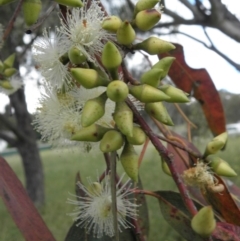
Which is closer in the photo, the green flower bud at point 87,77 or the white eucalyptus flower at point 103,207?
the green flower bud at point 87,77

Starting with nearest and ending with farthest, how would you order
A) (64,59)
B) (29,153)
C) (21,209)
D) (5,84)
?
(64,59)
(21,209)
(5,84)
(29,153)

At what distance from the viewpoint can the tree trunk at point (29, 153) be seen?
4.00 metres

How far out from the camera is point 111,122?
642 mm

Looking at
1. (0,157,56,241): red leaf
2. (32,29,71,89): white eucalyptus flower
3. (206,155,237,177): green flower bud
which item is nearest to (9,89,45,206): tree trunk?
(0,157,56,241): red leaf

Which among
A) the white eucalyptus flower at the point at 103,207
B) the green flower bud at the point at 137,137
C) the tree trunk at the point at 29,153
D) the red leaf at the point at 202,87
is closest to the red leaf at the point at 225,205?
the white eucalyptus flower at the point at 103,207

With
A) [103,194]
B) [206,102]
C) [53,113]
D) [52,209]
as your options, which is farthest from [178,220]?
[52,209]

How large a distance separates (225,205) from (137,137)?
0.25 meters

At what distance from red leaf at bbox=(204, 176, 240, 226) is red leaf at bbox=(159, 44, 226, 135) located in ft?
1.12

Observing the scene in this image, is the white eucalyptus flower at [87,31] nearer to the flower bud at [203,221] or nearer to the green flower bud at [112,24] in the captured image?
the green flower bud at [112,24]

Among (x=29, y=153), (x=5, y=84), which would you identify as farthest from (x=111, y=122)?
(x=29, y=153)

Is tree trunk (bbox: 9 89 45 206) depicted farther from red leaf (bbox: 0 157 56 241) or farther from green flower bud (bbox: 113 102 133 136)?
green flower bud (bbox: 113 102 133 136)

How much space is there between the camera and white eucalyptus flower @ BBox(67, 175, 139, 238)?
740mm

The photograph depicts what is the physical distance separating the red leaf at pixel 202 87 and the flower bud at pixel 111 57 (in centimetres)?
53

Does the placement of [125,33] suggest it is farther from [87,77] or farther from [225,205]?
[225,205]
